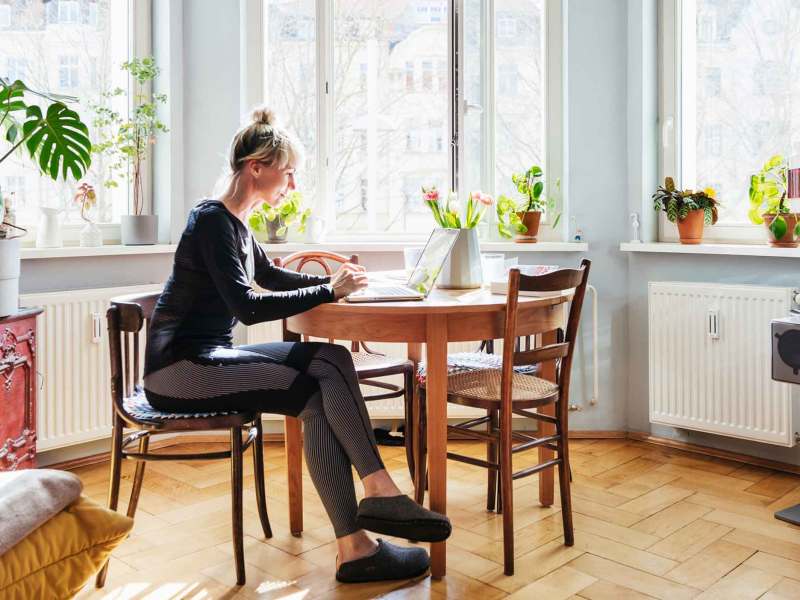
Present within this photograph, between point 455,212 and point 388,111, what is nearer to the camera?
point 455,212

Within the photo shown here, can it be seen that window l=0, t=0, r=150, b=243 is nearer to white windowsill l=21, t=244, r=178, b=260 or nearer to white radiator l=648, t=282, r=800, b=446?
white windowsill l=21, t=244, r=178, b=260

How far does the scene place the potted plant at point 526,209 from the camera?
3.50 meters

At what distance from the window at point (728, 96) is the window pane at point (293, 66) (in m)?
1.51

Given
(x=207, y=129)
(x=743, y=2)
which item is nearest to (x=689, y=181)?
(x=743, y=2)

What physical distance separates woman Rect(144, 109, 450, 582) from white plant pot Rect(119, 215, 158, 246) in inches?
49.7

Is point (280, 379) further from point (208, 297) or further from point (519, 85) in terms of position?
point (519, 85)

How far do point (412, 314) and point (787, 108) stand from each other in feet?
6.28

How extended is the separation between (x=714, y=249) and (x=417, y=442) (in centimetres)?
144

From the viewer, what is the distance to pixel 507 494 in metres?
2.19

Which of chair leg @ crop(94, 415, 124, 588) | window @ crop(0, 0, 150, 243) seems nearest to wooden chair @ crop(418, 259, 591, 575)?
chair leg @ crop(94, 415, 124, 588)

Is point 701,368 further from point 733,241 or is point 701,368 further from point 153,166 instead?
point 153,166

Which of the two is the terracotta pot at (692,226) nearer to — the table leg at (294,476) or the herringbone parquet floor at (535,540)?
the herringbone parquet floor at (535,540)

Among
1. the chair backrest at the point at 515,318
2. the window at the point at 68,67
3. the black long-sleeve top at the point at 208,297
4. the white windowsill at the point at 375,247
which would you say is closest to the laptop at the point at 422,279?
the black long-sleeve top at the point at 208,297

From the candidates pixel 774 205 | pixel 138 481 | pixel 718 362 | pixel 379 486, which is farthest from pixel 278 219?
pixel 774 205
